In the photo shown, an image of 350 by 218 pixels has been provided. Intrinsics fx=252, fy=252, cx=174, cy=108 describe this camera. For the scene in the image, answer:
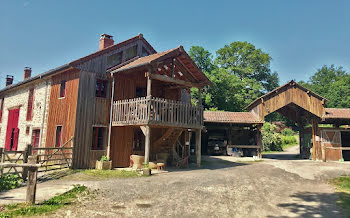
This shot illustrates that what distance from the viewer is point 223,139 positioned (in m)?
25.1

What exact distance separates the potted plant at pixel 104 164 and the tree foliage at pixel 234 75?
65.4 ft

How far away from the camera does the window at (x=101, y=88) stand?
47.3 ft

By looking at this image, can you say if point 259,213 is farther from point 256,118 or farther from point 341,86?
point 341,86

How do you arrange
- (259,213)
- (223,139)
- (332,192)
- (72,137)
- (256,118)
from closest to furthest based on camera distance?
1. (259,213)
2. (332,192)
3. (72,137)
4. (256,118)
5. (223,139)

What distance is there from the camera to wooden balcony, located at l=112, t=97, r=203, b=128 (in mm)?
12328

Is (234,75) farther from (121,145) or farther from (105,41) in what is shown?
(121,145)

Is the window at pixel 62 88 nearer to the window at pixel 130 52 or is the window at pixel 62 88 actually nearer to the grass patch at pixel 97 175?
the window at pixel 130 52

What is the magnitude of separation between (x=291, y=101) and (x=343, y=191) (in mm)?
12268

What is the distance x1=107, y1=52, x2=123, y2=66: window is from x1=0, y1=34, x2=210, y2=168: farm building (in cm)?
6

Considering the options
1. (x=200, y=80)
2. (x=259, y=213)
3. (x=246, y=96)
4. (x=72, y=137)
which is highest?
(x=246, y=96)

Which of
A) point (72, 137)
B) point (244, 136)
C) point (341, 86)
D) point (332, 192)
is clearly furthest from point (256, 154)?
point (341, 86)

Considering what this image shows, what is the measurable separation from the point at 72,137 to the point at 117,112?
8.64ft

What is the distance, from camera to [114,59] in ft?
50.0

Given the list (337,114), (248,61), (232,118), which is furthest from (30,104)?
(248,61)
